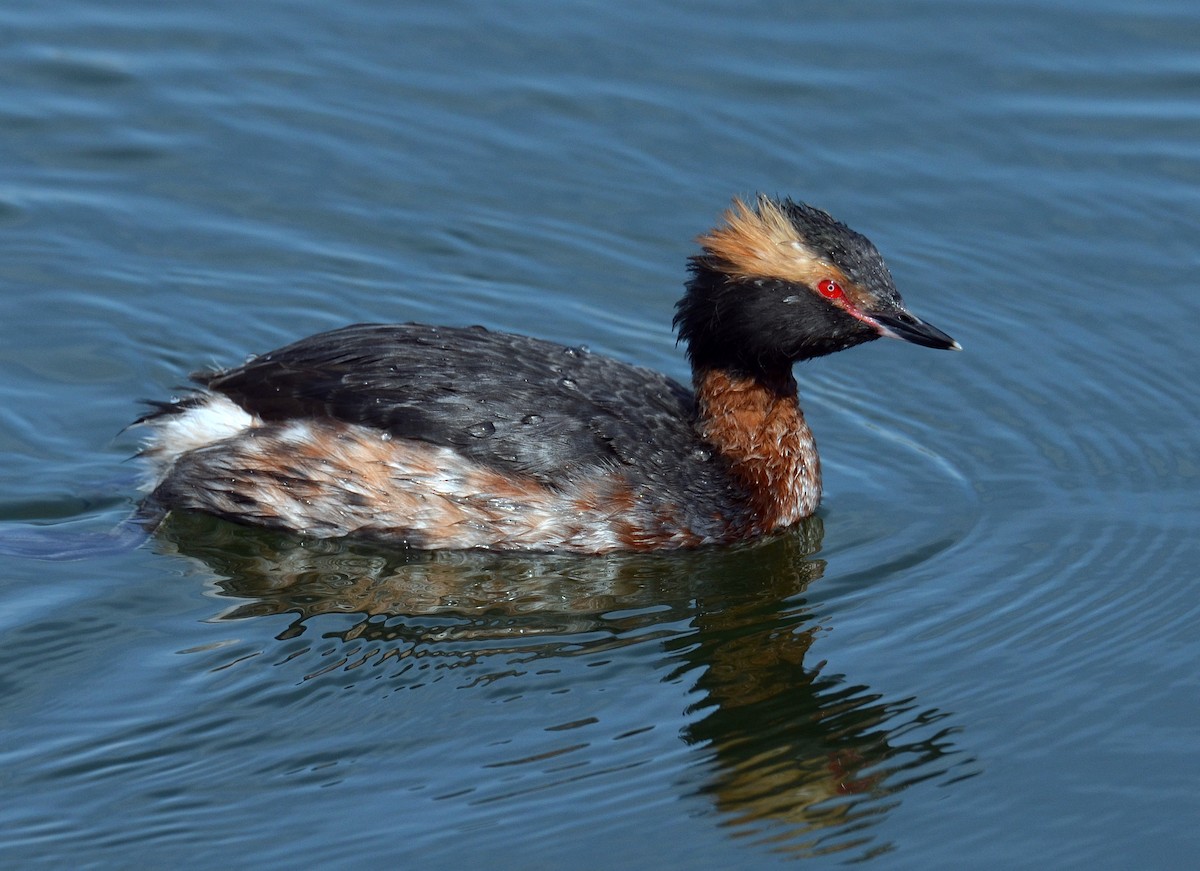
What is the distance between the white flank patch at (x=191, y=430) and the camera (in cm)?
860


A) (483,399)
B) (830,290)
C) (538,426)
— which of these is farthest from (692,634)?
(830,290)

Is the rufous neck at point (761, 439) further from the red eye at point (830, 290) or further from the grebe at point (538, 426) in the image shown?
the red eye at point (830, 290)

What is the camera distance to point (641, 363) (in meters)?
→ 10.2

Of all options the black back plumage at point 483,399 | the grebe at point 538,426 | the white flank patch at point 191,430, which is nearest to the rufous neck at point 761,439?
the grebe at point 538,426

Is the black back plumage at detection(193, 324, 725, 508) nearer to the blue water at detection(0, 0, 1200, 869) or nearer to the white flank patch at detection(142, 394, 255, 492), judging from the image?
the white flank patch at detection(142, 394, 255, 492)

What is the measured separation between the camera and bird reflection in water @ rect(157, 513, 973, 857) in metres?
6.75

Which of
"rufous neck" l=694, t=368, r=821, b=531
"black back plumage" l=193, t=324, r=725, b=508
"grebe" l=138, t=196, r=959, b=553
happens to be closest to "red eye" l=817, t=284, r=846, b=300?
"grebe" l=138, t=196, r=959, b=553

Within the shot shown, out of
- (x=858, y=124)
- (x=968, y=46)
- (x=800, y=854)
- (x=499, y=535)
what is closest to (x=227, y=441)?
(x=499, y=535)

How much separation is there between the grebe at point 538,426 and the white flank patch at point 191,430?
10 millimetres

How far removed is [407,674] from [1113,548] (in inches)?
130

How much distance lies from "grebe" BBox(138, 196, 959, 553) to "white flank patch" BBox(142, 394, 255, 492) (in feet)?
0.03

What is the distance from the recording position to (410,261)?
10.9m

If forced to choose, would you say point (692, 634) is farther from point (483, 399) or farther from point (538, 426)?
point (483, 399)

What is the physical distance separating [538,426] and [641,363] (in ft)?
6.59
